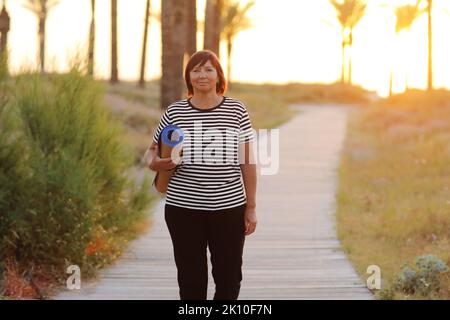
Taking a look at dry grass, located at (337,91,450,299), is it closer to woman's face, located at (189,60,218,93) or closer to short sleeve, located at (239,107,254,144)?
short sleeve, located at (239,107,254,144)

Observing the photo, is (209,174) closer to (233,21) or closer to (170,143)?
(170,143)

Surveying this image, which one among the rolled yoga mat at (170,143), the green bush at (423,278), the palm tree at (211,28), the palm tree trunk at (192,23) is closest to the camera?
the rolled yoga mat at (170,143)

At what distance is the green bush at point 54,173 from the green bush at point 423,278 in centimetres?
292

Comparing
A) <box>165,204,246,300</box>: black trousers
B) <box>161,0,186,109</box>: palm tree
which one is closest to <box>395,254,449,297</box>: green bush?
<box>165,204,246,300</box>: black trousers

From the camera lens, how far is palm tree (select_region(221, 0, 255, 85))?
65875mm

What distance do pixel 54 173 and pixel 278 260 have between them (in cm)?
259

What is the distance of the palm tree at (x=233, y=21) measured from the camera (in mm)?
65875

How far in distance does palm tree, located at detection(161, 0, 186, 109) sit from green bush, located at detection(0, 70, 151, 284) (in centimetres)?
1366

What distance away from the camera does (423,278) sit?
27.0ft

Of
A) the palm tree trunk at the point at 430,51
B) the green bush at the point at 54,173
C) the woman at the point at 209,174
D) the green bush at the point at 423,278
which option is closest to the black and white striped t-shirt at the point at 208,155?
the woman at the point at 209,174
